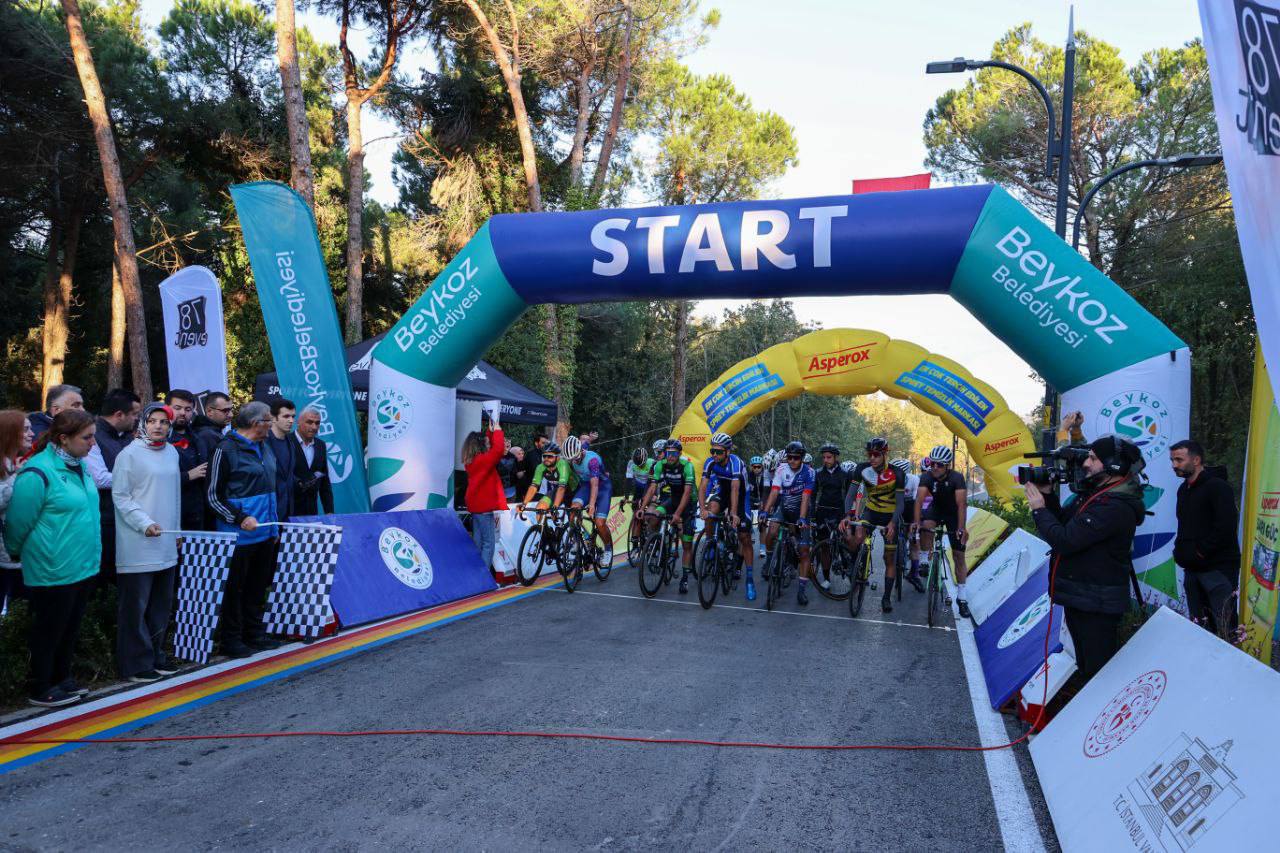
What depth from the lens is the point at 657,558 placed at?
998cm

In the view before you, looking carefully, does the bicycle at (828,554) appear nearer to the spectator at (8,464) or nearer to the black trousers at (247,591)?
the black trousers at (247,591)

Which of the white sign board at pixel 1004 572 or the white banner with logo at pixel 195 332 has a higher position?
the white banner with logo at pixel 195 332

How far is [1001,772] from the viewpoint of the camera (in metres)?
4.41

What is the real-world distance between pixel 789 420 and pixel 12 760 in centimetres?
4539

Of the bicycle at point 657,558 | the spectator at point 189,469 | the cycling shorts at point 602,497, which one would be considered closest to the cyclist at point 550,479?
the cycling shorts at point 602,497

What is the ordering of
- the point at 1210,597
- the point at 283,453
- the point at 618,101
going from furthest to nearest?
the point at 618,101
the point at 283,453
the point at 1210,597

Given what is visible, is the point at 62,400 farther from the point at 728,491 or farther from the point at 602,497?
the point at 602,497

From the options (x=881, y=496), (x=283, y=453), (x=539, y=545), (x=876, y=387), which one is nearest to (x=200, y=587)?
(x=283, y=453)

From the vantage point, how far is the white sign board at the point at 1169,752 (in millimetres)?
2668

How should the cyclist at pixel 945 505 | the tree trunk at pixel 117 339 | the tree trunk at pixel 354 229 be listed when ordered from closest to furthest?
the cyclist at pixel 945 505, the tree trunk at pixel 354 229, the tree trunk at pixel 117 339

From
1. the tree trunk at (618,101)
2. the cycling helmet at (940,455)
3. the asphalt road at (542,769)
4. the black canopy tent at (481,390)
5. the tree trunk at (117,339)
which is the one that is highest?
the tree trunk at (618,101)

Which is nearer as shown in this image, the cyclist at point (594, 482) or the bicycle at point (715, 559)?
the bicycle at point (715, 559)

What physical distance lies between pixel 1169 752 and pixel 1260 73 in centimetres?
237

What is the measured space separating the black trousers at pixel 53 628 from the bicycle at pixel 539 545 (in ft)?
17.6
